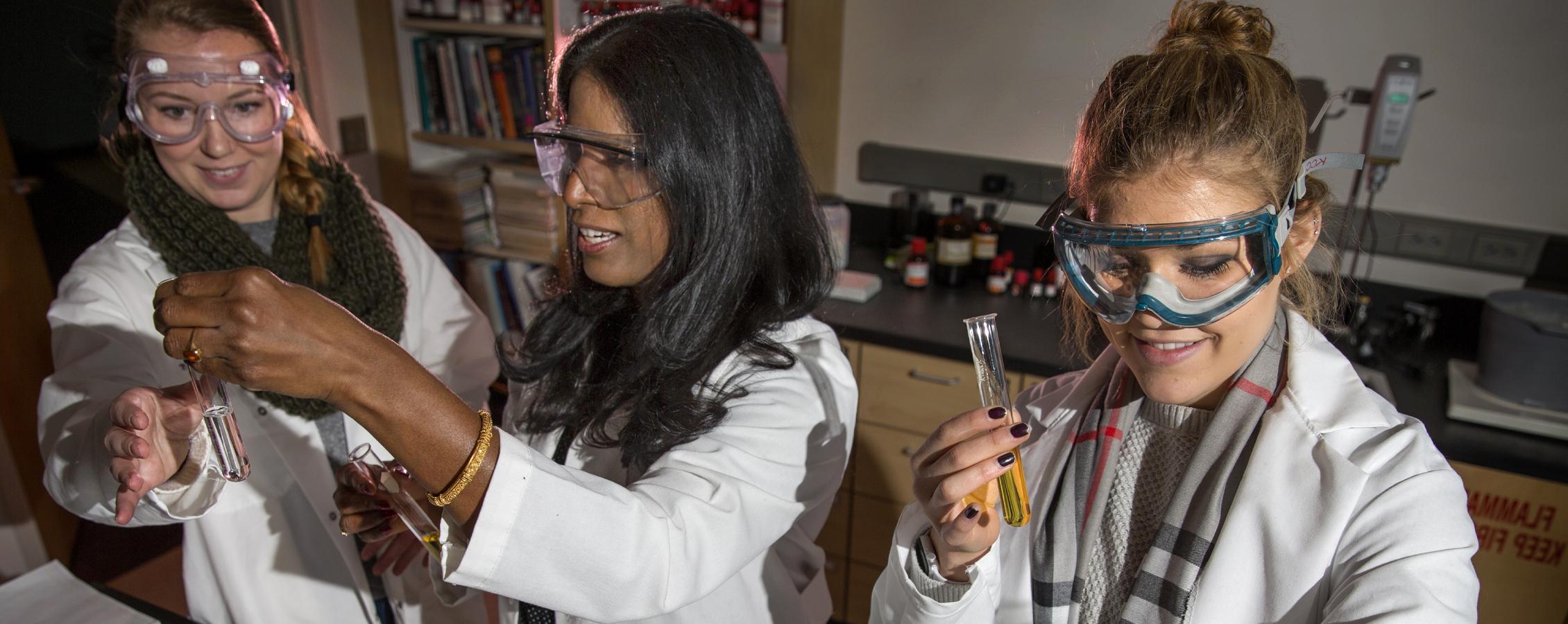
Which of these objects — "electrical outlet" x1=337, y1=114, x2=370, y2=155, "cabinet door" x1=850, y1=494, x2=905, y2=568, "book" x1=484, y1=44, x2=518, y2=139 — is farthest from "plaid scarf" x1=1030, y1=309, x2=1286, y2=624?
"electrical outlet" x1=337, y1=114, x2=370, y2=155

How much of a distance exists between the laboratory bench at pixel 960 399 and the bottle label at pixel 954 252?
0.30 ft

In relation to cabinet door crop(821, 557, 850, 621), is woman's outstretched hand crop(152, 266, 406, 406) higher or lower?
higher

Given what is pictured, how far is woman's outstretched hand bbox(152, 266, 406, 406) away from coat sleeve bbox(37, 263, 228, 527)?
18.6 inches

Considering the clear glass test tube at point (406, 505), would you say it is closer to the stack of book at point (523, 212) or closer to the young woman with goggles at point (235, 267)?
the young woman with goggles at point (235, 267)

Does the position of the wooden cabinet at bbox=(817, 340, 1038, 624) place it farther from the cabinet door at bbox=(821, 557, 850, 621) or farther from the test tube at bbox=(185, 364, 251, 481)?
the test tube at bbox=(185, 364, 251, 481)

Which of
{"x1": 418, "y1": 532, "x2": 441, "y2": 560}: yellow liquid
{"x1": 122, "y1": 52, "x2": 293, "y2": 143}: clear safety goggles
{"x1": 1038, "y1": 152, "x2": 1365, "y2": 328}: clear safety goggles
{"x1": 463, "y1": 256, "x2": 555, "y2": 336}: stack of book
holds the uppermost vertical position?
{"x1": 122, "y1": 52, "x2": 293, "y2": 143}: clear safety goggles

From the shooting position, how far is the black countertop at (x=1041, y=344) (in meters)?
1.91

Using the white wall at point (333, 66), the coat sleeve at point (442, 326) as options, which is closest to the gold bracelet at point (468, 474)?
the coat sleeve at point (442, 326)

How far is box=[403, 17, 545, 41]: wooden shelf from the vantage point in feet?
9.50

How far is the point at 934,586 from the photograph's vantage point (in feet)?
3.19

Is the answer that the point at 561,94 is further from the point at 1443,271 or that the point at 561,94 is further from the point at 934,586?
the point at 1443,271

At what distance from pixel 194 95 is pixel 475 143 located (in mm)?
1691

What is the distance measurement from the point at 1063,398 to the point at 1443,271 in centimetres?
186

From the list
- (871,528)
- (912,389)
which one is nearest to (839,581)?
(871,528)
